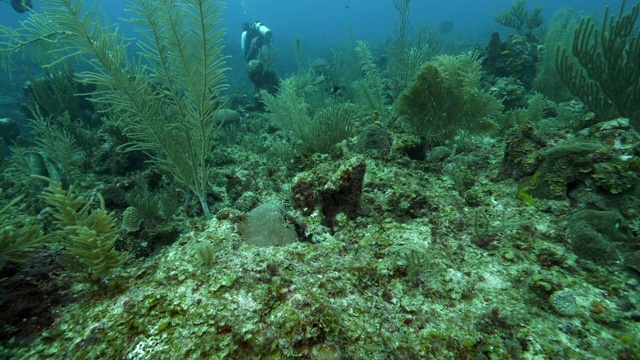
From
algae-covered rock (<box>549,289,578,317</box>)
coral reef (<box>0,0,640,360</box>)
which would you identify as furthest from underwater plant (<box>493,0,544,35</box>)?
algae-covered rock (<box>549,289,578,317</box>)

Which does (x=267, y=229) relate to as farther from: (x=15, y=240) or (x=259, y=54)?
(x=259, y=54)

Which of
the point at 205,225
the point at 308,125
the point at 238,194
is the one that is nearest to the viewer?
the point at 205,225

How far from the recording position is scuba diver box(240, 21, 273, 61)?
14.0 m

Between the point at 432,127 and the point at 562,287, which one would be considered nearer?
the point at 562,287

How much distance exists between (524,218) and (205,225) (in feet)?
11.6

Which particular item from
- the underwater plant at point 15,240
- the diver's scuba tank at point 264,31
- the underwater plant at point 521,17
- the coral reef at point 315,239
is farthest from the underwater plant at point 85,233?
the underwater plant at point 521,17

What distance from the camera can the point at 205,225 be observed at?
3020mm

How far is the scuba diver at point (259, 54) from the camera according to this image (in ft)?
40.0

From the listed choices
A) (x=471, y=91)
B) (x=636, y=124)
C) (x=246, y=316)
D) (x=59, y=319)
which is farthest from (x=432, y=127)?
(x=59, y=319)

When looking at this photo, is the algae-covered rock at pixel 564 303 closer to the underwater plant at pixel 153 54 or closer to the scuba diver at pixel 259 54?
→ the underwater plant at pixel 153 54

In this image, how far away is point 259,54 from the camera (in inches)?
579

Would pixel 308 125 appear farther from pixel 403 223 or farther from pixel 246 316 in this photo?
pixel 246 316

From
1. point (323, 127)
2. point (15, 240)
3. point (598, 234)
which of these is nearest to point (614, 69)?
point (598, 234)

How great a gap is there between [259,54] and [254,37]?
0.82 m
